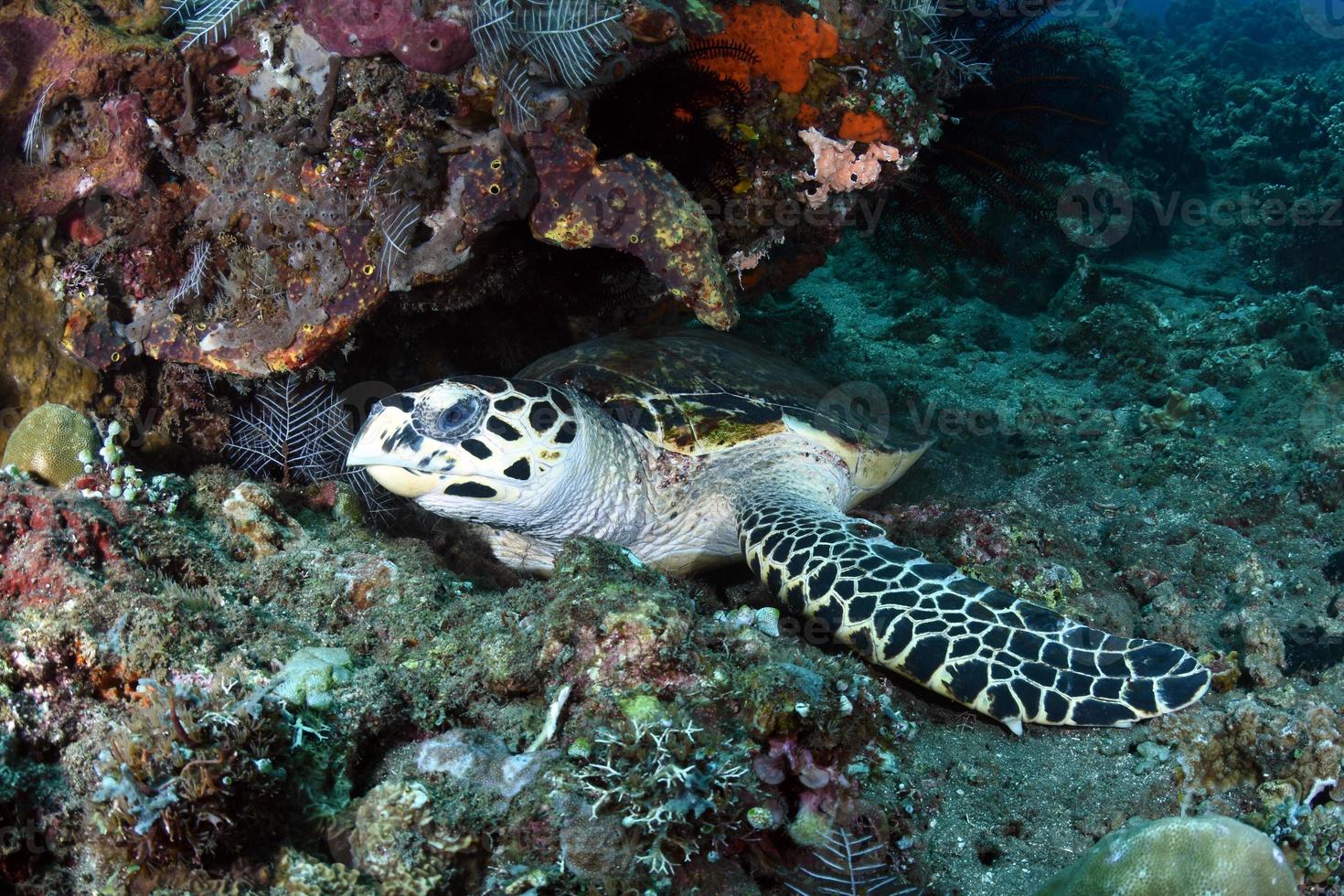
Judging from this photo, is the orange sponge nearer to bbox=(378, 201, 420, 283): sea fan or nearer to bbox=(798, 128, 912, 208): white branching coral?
bbox=(798, 128, 912, 208): white branching coral

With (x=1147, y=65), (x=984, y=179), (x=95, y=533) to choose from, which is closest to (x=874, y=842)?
(x=95, y=533)

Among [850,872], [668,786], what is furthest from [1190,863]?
[668,786]

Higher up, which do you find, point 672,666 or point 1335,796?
point 672,666

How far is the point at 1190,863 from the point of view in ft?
4.25

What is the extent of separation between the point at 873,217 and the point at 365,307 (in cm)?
299

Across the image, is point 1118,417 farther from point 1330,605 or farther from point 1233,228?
point 1233,228

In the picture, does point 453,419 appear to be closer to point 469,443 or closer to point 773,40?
point 469,443

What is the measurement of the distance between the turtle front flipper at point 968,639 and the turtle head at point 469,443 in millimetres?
964

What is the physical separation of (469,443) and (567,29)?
1481 mm

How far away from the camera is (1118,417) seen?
4.99 metres

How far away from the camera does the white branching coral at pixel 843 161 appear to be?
319 centimetres

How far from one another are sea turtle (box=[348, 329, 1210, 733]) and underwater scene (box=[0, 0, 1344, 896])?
2cm

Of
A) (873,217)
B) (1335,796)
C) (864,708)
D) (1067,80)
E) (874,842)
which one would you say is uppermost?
(1067,80)

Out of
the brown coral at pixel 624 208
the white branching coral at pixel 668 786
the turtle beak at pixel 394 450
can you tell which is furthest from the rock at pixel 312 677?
the brown coral at pixel 624 208
